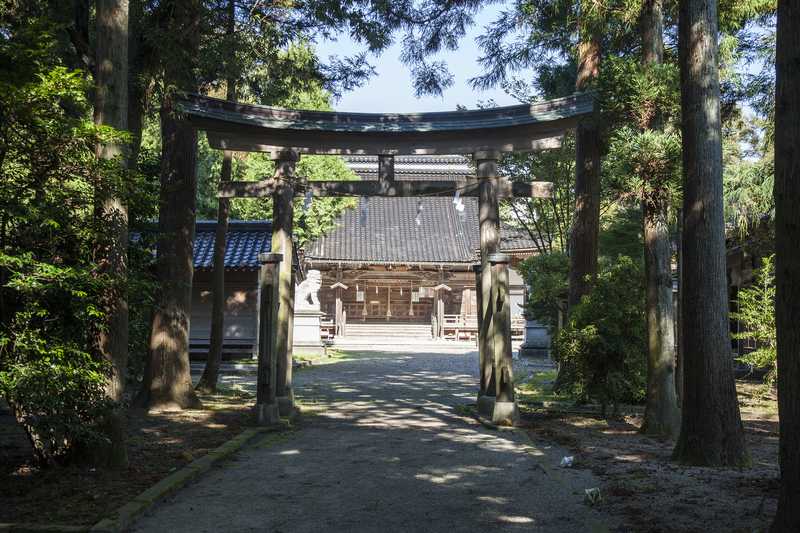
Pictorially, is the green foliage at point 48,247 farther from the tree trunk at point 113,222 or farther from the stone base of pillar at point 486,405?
the stone base of pillar at point 486,405

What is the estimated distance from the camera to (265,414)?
411 inches

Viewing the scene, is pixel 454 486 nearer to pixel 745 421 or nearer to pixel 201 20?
pixel 745 421

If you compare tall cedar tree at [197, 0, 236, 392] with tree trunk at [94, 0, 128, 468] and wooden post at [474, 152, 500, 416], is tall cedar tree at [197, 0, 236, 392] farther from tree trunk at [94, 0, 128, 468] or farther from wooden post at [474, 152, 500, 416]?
tree trunk at [94, 0, 128, 468]

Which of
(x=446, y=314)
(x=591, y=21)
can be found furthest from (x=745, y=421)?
(x=446, y=314)

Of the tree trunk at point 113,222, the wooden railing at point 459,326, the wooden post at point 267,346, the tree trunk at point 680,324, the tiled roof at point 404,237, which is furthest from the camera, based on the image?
the wooden railing at point 459,326

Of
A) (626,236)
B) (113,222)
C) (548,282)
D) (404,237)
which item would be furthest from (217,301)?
(404,237)

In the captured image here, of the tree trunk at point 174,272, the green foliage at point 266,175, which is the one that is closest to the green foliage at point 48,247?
the tree trunk at point 174,272

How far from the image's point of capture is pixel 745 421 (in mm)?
11414

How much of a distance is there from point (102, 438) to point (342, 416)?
20.2 feet

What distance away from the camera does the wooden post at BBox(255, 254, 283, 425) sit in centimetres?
1048

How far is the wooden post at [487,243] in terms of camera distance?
11.5 metres

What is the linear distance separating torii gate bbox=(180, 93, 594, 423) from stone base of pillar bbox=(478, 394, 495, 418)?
0.02 metres

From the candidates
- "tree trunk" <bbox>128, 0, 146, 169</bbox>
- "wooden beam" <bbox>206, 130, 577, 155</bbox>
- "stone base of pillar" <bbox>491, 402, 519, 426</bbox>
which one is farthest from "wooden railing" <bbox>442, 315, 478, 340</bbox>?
"tree trunk" <bbox>128, 0, 146, 169</bbox>

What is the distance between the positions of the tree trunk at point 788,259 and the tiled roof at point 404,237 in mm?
31084
